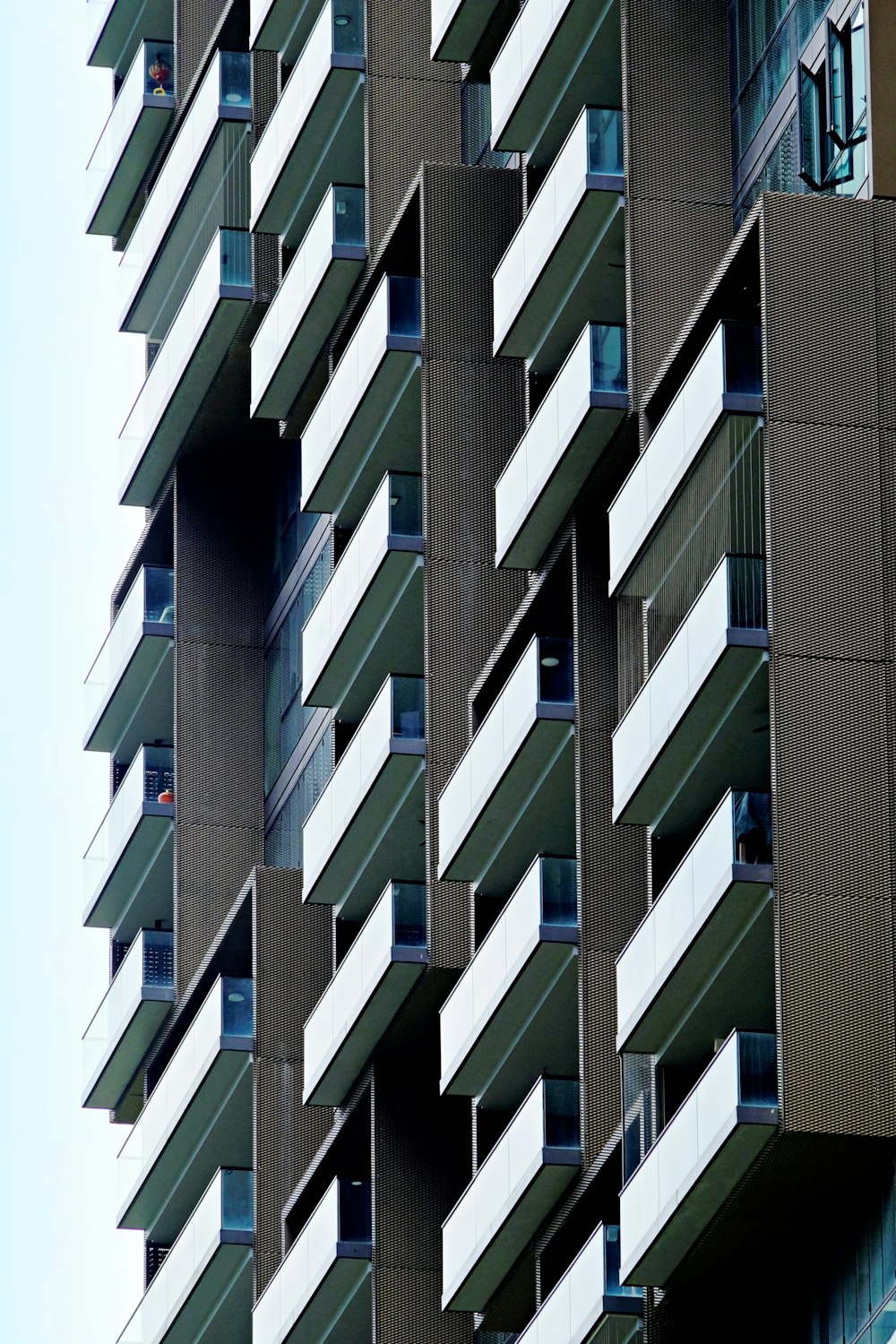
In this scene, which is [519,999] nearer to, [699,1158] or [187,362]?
[699,1158]

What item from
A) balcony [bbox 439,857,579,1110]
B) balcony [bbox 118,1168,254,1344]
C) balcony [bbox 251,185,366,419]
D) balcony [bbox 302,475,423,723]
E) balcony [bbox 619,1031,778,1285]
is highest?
balcony [bbox 251,185,366,419]

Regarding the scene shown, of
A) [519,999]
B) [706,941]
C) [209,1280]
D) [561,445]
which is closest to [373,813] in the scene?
[519,999]

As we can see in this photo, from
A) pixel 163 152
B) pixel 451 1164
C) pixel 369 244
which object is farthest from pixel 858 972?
pixel 163 152

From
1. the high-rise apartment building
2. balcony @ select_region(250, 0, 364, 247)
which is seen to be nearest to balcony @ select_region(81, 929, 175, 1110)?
the high-rise apartment building

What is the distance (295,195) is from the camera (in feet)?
187

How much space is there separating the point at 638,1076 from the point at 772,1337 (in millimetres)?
4225

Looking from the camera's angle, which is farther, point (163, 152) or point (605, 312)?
point (163, 152)

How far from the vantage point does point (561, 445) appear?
42938mm

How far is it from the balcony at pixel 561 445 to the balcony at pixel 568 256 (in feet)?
2.87

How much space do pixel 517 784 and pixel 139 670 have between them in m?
21.7

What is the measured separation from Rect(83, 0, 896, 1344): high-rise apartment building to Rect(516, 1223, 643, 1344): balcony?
0.08m

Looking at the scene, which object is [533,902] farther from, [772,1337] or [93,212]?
[93,212]

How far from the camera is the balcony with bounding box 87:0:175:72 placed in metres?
69.1

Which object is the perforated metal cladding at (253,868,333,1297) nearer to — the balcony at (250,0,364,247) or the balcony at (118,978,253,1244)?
the balcony at (118,978,253,1244)
